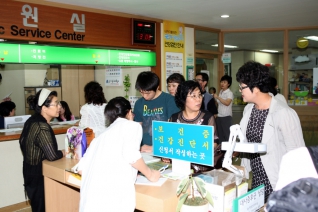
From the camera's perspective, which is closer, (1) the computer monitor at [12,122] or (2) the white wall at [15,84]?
(1) the computer monitor at [12,122]

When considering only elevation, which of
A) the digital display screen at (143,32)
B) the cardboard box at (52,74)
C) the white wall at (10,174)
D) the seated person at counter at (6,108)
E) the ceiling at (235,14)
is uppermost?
the ceiling at (235,14)

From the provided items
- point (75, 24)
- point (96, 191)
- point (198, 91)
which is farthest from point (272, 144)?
point (75, 24)

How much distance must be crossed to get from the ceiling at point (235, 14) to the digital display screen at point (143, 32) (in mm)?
137

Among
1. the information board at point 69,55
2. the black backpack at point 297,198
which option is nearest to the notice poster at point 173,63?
the information board at point 69,55

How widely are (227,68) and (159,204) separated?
219 inches

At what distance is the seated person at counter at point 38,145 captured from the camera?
103 inches

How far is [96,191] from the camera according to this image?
186cm

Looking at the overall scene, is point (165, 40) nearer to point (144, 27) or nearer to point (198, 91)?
point (144, 27)

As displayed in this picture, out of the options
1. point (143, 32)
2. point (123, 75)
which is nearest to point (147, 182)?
point (143, 32)

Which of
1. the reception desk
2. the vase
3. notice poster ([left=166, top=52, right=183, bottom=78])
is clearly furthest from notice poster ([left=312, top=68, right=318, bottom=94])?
the vase

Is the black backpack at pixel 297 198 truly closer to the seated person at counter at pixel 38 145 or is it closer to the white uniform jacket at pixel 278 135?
the white uniform jacket at pixel 278 135

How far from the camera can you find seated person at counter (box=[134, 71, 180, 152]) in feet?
9.87

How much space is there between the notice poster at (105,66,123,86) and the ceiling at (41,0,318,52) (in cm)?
143

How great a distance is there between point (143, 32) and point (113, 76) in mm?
1509
